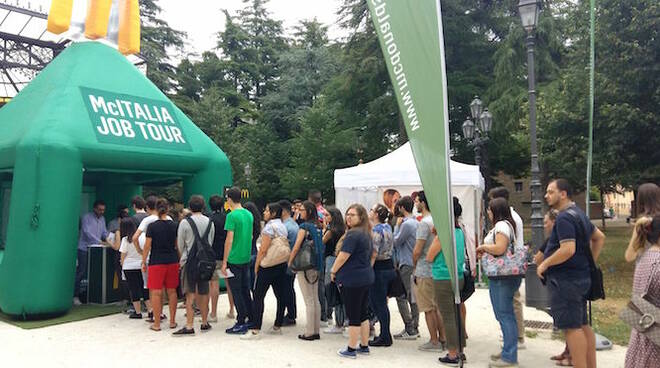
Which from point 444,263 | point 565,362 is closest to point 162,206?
point 444,263

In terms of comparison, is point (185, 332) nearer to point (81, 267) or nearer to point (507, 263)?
point (81, 267)

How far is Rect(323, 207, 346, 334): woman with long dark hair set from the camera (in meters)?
6.18

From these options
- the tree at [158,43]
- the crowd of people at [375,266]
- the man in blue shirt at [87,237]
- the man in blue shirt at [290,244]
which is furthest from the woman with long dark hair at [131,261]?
the tree at [158,43]

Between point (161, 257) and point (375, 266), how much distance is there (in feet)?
9.14

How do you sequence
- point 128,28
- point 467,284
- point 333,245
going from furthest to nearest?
point 128,28
point 333,245
point 467,284

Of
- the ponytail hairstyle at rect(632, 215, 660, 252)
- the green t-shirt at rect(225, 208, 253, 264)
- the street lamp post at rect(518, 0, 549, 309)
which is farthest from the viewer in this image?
the street lamp post at rect(518, 0, 549, 309)

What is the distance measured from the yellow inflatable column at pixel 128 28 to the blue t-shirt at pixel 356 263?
7225 mm

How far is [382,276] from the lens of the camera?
238 inches

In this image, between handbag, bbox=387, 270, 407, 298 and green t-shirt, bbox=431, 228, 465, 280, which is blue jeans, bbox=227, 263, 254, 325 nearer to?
handbag, bbox=387, 270, 407, 298

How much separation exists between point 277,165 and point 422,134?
100ft

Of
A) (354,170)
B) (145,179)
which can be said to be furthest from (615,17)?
(145,179)

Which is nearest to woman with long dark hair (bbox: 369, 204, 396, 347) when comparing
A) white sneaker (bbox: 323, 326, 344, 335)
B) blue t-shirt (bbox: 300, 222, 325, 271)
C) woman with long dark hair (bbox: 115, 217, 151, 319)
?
blue t-shirt (bbox: 300, 222, 325, 271)

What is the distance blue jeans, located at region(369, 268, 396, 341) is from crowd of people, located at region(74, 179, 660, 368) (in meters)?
0.01

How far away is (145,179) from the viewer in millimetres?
11164
